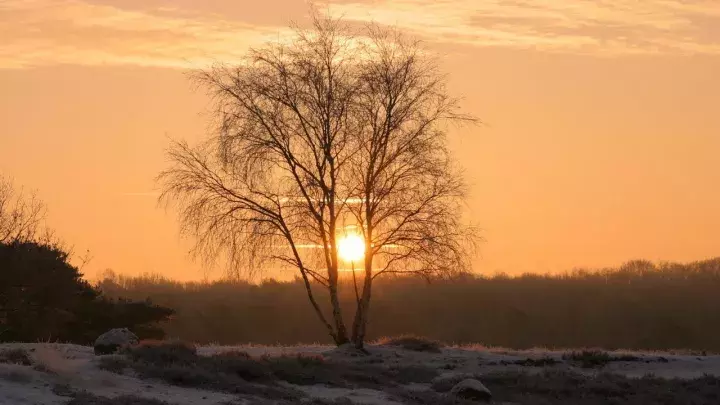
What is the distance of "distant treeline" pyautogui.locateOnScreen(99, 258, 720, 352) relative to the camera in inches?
3091

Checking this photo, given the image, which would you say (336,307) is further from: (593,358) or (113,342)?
(113,342)

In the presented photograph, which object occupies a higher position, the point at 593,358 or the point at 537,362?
the point at 593,358

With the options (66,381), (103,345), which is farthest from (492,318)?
(66,381)

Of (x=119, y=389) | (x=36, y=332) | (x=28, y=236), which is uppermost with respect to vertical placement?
(x=28, y=236)

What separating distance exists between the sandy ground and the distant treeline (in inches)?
1304

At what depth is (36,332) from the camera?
5069cm

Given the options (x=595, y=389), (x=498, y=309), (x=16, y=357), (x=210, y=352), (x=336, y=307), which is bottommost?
(x=595, y=389)

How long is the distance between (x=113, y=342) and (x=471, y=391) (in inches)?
370

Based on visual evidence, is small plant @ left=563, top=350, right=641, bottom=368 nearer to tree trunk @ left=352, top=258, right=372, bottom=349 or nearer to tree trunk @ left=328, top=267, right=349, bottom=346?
tree trunk @ left=352, top=258, right=372, bottom=349

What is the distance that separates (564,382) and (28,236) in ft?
110

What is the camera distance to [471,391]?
111ft

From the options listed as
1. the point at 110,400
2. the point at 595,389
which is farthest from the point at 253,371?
the point at 595,389

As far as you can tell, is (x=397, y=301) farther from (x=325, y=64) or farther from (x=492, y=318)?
(x=325, y=64)

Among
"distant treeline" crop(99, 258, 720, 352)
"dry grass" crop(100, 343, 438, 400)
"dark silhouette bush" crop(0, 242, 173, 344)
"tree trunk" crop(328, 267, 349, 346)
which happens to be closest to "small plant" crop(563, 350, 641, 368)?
"dry grass" crop(100, 343, 438, 400)
